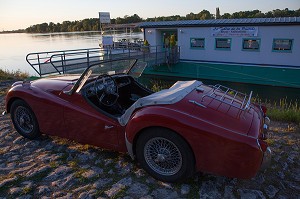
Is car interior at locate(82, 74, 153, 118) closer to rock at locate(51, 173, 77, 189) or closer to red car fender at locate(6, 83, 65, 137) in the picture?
Result: red car fender at locate(6, 83, 65, 137)

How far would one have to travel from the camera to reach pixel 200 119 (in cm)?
303

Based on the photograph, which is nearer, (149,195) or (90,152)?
(149,195)

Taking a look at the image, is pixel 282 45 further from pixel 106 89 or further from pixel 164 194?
pixel 164 194

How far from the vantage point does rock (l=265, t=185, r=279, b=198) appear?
3.10m

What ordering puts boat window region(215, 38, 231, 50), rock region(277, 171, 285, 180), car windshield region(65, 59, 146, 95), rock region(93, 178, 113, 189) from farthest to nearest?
boat window region(215, 38, 231, 50), car windshield region(65, 59, 146, 95), rock region(277, 171, 285, 180), rock region(93, 178, 113, 189)

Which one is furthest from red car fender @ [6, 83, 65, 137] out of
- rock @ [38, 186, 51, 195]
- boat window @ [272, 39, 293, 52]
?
boat window @ [272, 39, 293, 52]

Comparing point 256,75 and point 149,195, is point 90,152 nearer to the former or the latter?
point 149,195

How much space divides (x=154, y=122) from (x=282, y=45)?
15814 mm

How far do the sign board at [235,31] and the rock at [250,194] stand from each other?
15.5 meters

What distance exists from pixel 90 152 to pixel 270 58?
50.6ft

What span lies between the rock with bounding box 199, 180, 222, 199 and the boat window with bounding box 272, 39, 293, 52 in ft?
50.3

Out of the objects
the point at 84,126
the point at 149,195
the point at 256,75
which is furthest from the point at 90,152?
the point at 256,75

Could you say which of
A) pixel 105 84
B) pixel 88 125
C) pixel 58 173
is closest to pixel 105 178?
pixel 58 173

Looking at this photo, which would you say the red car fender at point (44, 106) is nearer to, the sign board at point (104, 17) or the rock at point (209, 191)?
the rock at point (209, 191)
